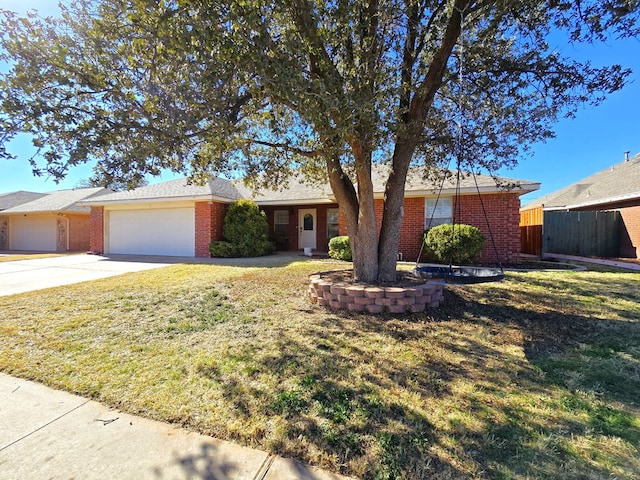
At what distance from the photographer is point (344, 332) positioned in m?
4.22

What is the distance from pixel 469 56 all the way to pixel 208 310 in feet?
19.6

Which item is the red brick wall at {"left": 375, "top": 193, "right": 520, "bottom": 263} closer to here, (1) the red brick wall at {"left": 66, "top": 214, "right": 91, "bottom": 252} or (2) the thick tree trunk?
(2) the thick tree trunk

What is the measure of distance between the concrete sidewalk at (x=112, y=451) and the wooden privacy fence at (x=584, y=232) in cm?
1528

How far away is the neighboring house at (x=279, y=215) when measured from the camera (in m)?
10.6

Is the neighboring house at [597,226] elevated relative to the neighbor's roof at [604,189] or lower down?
lower down

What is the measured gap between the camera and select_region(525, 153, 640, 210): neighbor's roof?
13.3 meters

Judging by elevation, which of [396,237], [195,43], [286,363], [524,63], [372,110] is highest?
[524,63]

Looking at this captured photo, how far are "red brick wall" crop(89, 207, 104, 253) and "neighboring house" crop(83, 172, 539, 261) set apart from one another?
0.08ft

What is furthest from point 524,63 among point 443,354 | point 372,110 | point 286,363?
point 286,363

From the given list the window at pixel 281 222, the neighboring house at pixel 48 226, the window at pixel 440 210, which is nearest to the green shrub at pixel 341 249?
the window at pixel 440 210

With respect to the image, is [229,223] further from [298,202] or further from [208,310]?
[208,310]

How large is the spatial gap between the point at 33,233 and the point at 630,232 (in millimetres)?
31418

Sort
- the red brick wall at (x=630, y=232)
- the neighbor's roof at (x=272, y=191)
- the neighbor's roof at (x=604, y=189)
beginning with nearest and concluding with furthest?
the neighbor's roof at (x=272, y=191), the red brick wall at (x=630, y=232), the neighbor's roof at (x=604, y=189)

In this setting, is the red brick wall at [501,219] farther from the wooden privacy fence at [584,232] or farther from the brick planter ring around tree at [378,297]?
the brick planter ring around tree at [378,297]
